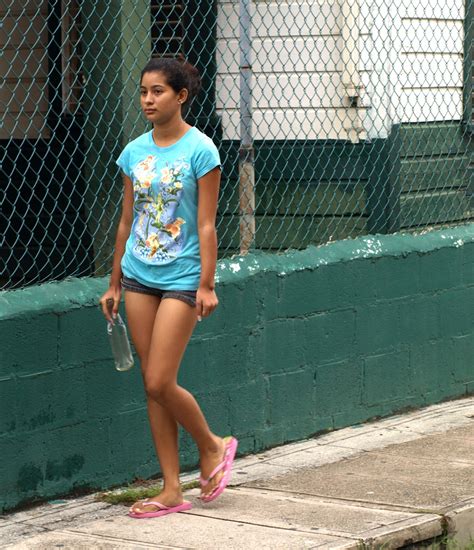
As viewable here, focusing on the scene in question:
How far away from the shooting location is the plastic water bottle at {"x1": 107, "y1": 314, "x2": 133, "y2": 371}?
5.85 meters

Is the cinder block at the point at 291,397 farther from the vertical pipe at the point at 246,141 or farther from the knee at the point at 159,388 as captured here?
the knee at the point at 159,388

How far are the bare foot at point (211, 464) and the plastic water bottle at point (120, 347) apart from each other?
1.70 feet

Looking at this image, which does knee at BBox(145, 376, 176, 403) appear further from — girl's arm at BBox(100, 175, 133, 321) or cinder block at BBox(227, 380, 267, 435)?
cinder block at BBox(227, 380, 267, 435)

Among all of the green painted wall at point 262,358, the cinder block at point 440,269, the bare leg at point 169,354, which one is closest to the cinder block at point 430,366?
the green painted wall at point 262,358

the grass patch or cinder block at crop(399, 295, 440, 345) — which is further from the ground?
cinder block at crop(399, 295, 440, 345)

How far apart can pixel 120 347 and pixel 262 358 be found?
1331 mm

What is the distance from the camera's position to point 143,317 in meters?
5.60

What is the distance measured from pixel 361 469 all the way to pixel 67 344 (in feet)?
5.37

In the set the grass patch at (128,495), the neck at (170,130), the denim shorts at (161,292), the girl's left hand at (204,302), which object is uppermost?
the neck at (170,130)

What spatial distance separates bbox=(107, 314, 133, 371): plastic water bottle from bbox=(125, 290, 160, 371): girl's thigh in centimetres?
25

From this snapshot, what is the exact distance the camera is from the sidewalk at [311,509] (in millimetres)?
5324

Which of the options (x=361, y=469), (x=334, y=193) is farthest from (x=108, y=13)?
(x=361, y=469)

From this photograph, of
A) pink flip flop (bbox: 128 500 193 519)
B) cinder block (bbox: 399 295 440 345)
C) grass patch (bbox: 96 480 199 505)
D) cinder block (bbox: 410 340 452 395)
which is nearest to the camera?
pink flip flop (bbox: 128 500 193 519)

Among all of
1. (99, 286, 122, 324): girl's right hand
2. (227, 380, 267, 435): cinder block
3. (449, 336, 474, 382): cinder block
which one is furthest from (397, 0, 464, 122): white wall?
(99, 286, 122, 324): girl's right hand
